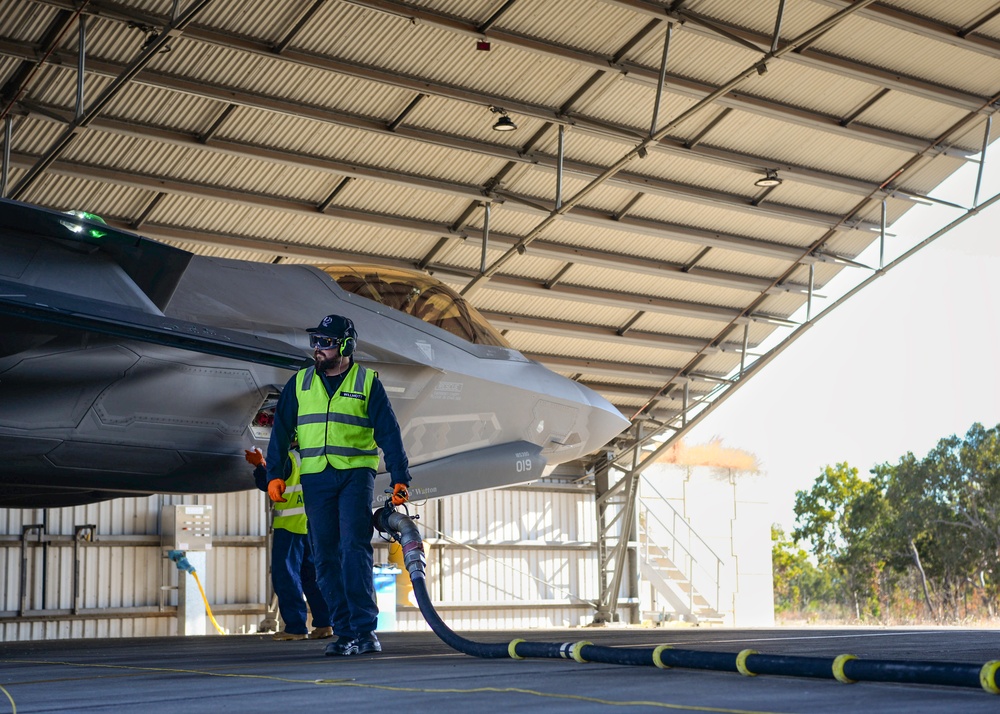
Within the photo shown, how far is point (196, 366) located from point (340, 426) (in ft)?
7.07

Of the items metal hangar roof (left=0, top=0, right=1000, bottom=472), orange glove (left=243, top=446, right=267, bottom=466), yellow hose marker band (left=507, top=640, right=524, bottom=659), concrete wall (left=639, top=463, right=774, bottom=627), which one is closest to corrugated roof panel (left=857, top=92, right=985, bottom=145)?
metal hangar roof (left=0, top=0, right=1000, bottom=472)

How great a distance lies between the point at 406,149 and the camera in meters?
16.3

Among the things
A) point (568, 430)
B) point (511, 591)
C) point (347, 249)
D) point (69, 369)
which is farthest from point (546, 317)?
point (69, 369)

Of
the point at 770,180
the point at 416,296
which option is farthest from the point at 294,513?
the point at 770,180

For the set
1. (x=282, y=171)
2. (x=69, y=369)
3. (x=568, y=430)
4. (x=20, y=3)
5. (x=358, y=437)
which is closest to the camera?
(x=358, y=437)

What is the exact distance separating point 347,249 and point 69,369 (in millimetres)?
10828

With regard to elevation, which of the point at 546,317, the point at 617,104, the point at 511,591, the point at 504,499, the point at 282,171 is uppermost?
the point at 617,104

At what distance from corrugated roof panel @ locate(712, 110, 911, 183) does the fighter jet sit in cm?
893

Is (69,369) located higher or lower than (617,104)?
lower

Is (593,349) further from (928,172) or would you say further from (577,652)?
(577,652)

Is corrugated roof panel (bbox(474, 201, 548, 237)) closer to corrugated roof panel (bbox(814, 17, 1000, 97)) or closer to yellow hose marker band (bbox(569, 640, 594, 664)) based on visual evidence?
corrugated roof panel (bbox(814, 17, 1000, 97))

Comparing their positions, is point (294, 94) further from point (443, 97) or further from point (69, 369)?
point (69, 369)

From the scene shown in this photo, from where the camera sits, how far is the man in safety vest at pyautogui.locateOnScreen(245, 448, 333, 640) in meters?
9.91

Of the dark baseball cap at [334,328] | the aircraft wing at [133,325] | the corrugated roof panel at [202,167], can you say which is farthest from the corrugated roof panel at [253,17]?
the dark baseball cap at [334,328]
